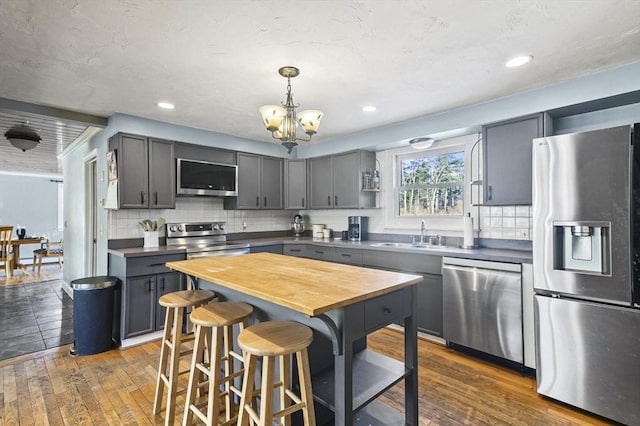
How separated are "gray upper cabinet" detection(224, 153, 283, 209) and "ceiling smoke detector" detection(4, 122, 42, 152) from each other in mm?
2495

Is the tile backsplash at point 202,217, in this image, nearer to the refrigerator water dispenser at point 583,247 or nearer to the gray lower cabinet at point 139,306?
the gray lower cabinet at point 139,306

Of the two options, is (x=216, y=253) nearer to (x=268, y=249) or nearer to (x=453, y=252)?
(x=268, y=249)

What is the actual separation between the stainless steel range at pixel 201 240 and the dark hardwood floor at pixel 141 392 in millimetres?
1126

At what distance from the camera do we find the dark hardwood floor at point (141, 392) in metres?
2.02

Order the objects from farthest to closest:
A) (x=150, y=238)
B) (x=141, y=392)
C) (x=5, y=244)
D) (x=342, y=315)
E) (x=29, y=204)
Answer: (x=29, y=204), (x=5, y=244), (x=150, y=238), (x=141, y=392), (x=342, y=315)

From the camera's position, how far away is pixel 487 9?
65.6 inches

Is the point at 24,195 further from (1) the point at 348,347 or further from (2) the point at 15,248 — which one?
(1) the point at 348,347

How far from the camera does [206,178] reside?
159 inches

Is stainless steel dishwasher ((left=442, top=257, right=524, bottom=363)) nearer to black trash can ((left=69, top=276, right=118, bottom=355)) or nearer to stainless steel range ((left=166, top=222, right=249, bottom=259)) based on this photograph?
stainless steel range ((left=166, top=222, right=249, bottom=259))

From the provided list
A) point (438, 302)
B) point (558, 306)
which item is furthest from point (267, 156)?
point (558, 306)

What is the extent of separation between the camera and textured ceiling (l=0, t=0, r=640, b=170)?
1671 mm

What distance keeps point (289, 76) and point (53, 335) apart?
3686mm

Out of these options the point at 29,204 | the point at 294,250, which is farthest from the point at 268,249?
the point at 29,204

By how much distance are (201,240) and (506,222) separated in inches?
140
